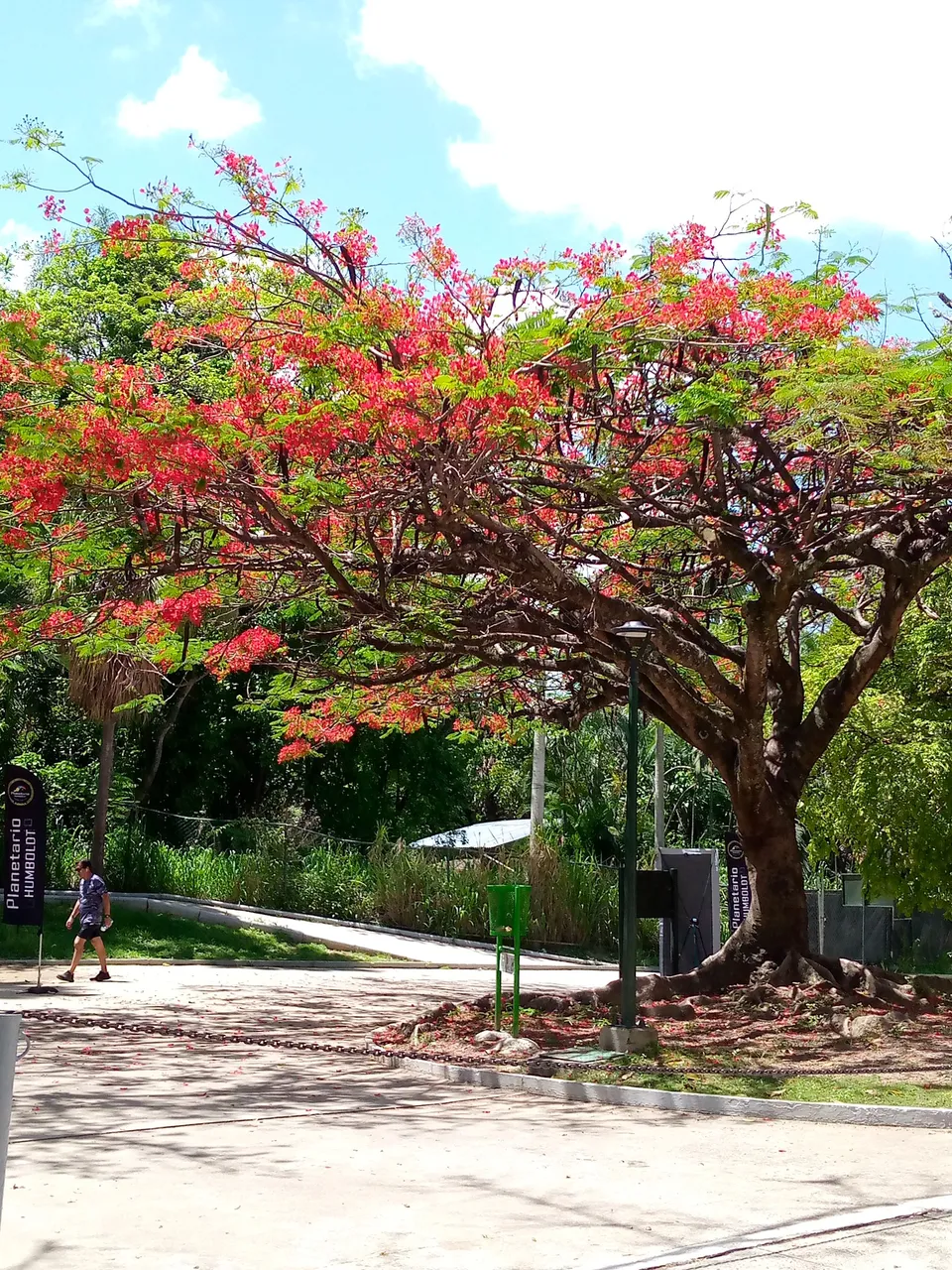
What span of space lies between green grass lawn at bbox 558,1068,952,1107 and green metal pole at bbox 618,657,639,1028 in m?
1.01

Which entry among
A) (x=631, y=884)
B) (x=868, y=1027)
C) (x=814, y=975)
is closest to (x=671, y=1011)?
(x=814, y=975)

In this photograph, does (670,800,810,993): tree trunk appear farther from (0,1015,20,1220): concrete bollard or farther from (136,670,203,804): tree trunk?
(136,670,203,804): tree trunk

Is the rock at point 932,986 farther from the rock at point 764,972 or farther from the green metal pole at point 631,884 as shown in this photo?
the green metal pole at point 631,884

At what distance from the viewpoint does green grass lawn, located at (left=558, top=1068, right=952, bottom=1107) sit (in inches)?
397

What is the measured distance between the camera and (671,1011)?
14.3m

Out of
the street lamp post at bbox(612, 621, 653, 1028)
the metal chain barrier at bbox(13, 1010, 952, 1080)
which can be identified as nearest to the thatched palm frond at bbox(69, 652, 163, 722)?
the metal chain barrier at bbox(13, 1010, 952, 1080)

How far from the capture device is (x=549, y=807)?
39875 mm

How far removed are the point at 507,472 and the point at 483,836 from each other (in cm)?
2133

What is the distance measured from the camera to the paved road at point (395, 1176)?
234 inches

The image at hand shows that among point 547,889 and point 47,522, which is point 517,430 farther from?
point 547,889

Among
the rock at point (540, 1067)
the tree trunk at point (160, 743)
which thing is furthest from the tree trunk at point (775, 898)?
the tree trunk at point (160, 743)

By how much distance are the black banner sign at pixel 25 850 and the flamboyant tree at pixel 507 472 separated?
3.25 meters

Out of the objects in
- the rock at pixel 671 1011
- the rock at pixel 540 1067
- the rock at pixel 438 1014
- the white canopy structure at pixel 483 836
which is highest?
the white canopy structure at pixel 483 836

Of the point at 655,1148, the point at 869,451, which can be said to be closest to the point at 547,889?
the point at 869,451
